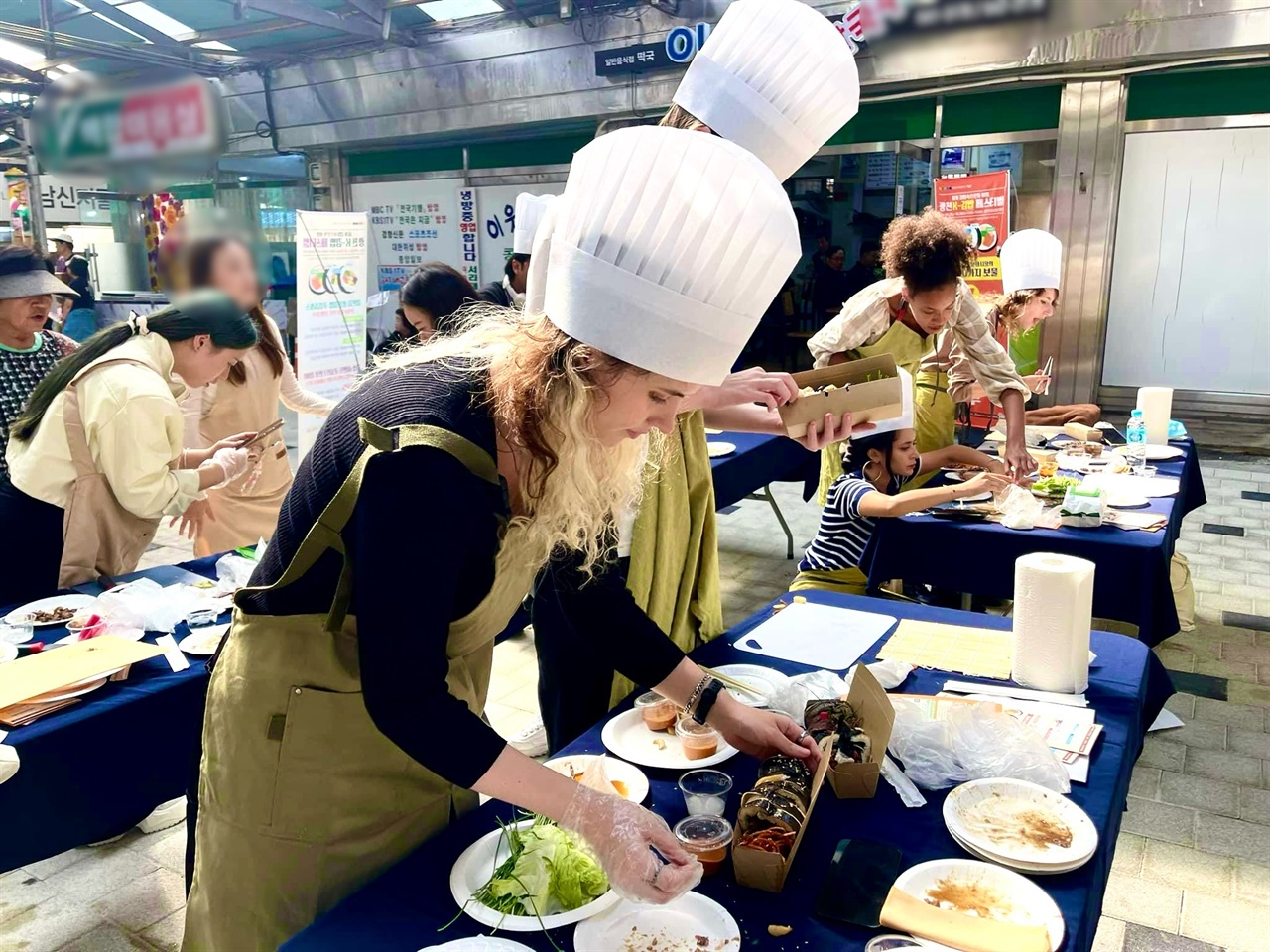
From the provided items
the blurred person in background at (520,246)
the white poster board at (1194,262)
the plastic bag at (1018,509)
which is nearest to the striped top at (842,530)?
the plastic bag at (1018,509)

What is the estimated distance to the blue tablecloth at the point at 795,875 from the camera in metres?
0.95

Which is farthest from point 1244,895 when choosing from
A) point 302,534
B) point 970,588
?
point 302,534

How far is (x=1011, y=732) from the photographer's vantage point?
1.27 metres

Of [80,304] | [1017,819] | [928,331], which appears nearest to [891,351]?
[928,331]

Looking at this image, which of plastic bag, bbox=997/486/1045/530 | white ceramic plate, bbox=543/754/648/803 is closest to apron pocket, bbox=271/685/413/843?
white ceramic plate, bbox=543/754/648/803

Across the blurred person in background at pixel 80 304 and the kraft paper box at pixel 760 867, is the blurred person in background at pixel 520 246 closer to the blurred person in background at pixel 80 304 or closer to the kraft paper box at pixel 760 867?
the blurred person in background at pixel 80 304

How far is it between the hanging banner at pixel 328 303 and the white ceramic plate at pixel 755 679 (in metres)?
3.39

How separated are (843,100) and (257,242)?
4.13 ft

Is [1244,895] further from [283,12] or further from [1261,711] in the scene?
[283,12]

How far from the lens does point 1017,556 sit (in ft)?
8.39

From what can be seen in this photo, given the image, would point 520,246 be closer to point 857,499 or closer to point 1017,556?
point 857,499

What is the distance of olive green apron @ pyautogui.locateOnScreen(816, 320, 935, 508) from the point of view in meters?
3.14

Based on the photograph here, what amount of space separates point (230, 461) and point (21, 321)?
3.40 feet

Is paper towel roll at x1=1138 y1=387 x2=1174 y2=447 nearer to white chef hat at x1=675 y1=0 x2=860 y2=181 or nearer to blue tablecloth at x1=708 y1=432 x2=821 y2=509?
blue tablecloth at x1=708 y1=432 x2=821 y2=509
